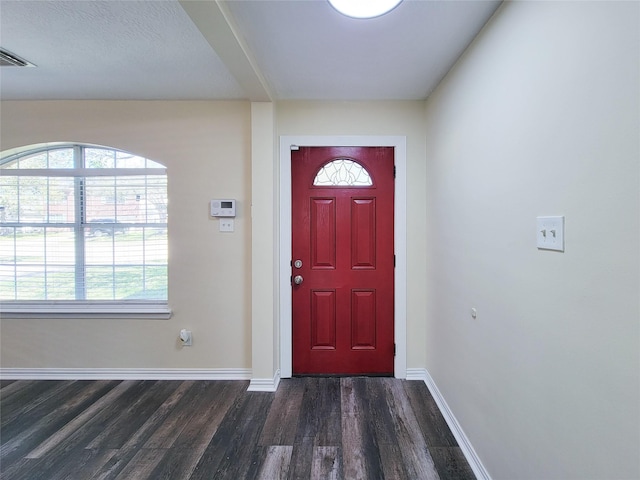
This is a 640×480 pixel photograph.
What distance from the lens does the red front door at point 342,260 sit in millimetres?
2496

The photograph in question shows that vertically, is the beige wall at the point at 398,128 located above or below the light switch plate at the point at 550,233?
above

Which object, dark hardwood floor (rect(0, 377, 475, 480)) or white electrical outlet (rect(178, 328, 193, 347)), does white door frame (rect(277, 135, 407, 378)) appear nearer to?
dark hardwood floor (rect(0, 377, 475, 480))

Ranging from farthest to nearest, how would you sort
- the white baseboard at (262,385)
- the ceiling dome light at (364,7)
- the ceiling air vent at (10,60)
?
the white baseboard at (262,385)
the ceiling air vent at (10,60)
the ceiling dome light at (364,7)

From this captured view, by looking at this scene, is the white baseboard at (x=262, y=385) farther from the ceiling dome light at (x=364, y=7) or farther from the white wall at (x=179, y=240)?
the ceiling dome light at (x=364, y=7)

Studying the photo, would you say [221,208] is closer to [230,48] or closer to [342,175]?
[342,175]

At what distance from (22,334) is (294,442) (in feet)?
8.42

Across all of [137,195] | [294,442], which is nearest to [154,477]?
[294,442]

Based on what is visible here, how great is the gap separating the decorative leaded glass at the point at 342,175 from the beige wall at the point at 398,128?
10.0 inches

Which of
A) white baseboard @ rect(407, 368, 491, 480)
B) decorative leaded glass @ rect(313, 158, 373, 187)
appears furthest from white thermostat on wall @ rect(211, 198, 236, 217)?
white baseboard @ rect(407, 368, 491, 480)

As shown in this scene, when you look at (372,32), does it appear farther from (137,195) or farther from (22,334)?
(22,334)

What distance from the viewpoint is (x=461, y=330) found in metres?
1.78

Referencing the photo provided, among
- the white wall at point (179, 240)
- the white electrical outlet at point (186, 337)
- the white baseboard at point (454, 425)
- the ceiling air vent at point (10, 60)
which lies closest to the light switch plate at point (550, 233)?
the white baseboard at point (454, 425)

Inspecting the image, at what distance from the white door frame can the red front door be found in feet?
0.16

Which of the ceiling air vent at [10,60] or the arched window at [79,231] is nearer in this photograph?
the ceiling air vent at [10,60]
